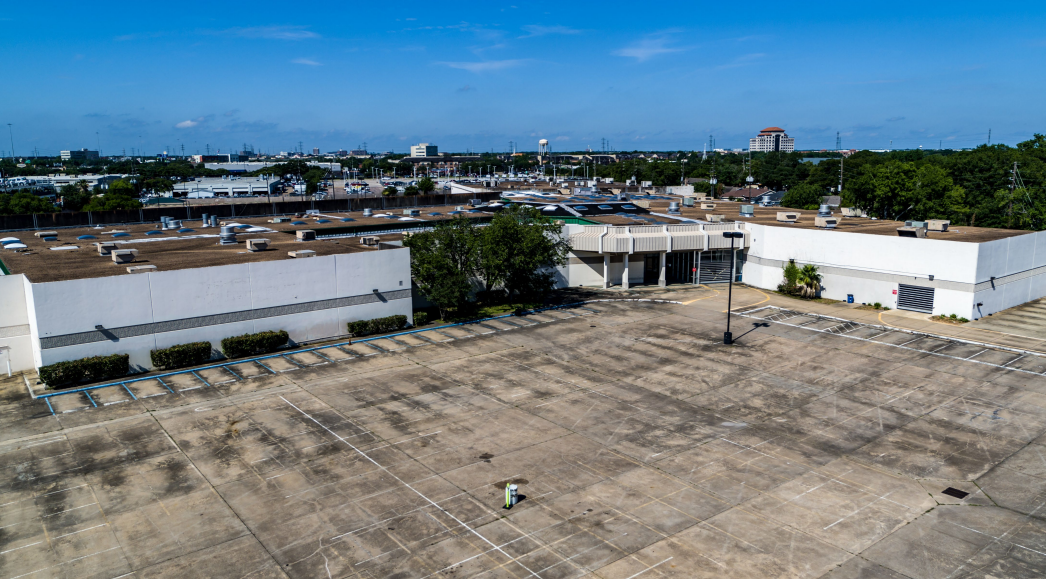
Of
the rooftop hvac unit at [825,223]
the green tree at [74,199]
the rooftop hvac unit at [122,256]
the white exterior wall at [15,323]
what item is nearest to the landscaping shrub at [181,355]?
the white exterior wall at [15,323]

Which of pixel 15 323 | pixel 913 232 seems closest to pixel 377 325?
pixel 15 323

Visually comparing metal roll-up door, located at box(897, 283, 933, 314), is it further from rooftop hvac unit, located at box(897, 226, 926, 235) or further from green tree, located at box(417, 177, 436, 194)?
green tree, located at box(417, 177, 436, 194)

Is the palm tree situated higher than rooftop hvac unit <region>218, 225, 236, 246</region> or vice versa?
rooftop hvac unit <region>218, 225, 236, 246</region>

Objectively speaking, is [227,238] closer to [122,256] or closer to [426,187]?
[122,256]

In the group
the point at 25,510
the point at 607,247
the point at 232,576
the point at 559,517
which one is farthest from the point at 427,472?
the point at 607,247

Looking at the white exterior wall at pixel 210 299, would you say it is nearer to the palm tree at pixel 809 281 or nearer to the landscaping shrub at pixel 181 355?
the landscaping shrub at pixel 181 355

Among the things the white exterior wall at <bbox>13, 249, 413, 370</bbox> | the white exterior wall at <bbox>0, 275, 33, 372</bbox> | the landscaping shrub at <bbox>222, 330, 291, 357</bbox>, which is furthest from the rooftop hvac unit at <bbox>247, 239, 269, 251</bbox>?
the white exterior wall at <bbox>0, 275, 33, 372</bbox>
